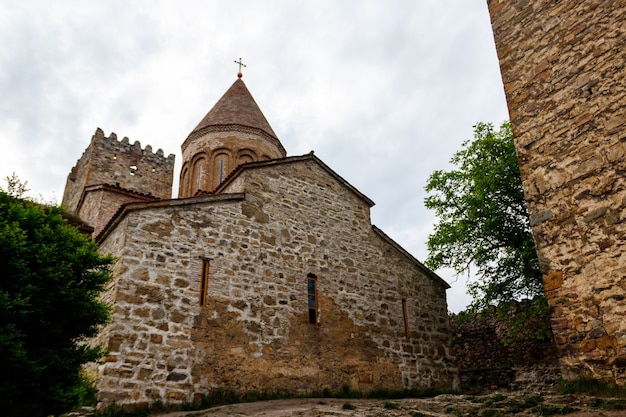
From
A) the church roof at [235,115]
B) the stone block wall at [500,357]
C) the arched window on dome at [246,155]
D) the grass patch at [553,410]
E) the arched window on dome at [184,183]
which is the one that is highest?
the church roof at [235,115]

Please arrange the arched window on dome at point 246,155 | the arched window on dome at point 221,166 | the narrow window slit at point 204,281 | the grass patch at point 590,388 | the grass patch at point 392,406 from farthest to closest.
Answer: the arched window on dome at point 246,155 < the arched window on dome at point 221,166 < the narrow window slit at point 204,281 < the grass patch at point 392,406 < the grass patch at point 590,388

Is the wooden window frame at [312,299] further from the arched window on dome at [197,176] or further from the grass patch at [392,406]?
the arched window on dome at [197,176]

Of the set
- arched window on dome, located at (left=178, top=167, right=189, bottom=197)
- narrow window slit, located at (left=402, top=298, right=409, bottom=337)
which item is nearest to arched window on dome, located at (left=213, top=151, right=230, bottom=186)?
arched window on dome, located at (left=178, top=167, right=189, bottom=197)

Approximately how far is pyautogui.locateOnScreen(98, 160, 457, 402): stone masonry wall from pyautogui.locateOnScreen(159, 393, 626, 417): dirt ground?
3.41 ft

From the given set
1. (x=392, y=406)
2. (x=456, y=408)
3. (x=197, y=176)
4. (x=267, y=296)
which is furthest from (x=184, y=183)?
(x=456, y=408)

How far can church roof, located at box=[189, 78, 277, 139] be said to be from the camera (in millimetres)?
20250

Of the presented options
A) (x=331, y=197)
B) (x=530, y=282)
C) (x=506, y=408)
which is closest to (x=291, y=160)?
(x=331, y=197)

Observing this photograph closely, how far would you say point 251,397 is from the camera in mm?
8938

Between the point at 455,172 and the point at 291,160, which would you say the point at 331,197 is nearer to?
the point at 291,160

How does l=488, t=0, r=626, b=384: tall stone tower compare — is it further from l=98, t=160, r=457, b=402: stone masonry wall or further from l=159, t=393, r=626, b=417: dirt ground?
l=98, t=160, r=457, b=402: stone masonry wall

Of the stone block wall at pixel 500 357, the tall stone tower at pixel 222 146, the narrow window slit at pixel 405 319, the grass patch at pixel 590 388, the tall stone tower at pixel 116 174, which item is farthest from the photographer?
the tall stone tower at pixel 222 146

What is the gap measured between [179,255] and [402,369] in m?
5.97

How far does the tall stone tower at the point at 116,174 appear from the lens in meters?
18.0

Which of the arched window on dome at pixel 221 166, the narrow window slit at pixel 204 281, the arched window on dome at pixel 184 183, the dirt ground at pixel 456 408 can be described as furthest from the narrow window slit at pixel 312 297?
the arched window on dome at pixel 184 183
